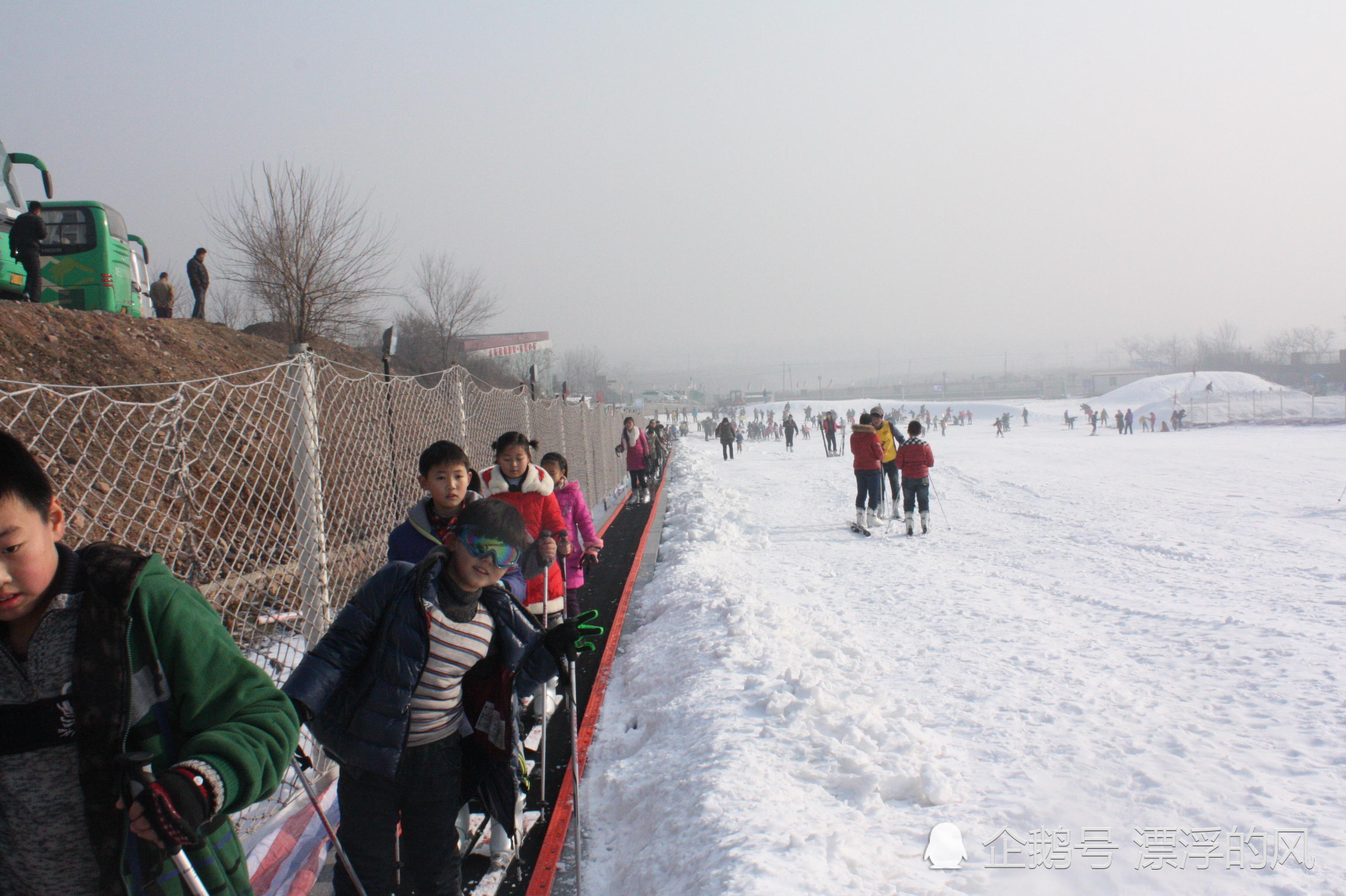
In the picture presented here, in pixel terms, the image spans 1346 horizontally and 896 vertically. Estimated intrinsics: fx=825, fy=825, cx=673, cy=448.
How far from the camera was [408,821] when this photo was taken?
277 cm

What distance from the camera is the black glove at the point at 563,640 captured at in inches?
112

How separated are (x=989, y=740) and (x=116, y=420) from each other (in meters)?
7.77

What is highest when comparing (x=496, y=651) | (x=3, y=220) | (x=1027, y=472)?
(x=3, y=220)

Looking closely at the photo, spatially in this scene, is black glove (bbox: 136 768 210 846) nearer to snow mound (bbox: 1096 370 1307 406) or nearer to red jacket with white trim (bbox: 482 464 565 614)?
red jacket with white trim (bbox: 482 464 565 614)

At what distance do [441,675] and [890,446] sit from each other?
11125 mm

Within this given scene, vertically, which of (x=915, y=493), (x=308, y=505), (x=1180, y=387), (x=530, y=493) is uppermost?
(x=1180, y=387)

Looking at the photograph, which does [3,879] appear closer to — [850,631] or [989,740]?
[989,740]

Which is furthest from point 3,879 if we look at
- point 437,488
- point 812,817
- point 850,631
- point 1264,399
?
point 1264,399

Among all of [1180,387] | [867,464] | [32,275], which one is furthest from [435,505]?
[1180,387]

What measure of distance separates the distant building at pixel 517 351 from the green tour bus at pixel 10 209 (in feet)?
100

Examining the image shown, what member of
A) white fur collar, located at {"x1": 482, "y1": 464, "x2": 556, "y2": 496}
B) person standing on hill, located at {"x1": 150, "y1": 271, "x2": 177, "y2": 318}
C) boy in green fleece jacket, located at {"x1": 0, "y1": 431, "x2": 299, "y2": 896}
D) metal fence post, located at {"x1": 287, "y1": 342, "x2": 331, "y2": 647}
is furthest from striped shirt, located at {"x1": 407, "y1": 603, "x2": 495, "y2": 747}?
person standing on hill, located at {"x1": 150, "y1": 271, "x2": 177, "y2": 318}

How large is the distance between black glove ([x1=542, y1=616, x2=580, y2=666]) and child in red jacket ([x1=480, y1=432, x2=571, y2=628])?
2.11m

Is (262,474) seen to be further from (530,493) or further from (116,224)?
(116,224)

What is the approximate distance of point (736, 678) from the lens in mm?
5516
